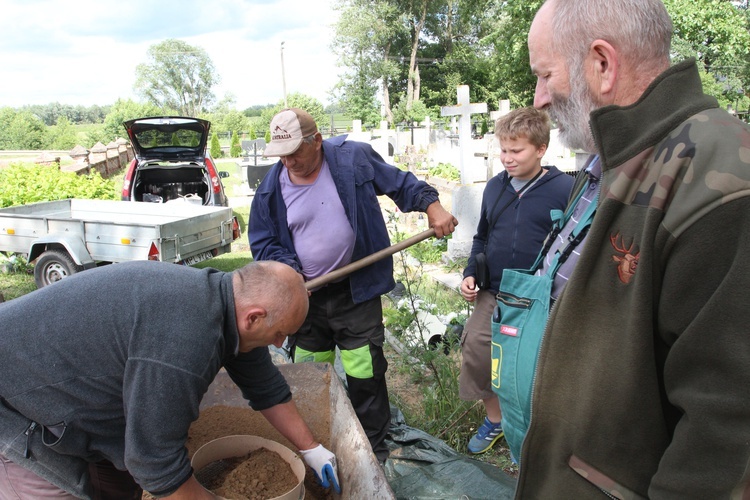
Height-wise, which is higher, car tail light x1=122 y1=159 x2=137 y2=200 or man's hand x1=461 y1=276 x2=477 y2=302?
car tail light x1=122 y1=159 x2=137 y2=200

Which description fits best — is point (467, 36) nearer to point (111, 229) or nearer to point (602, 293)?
point (111, 229)

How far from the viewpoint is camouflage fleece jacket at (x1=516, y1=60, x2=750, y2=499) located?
822 mm

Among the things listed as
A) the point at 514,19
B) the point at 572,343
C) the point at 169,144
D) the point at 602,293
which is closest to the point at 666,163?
the point at 602,293

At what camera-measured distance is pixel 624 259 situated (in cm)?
95

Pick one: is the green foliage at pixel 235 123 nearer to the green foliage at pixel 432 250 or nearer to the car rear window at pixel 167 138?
the car rear window at pixel 167 138

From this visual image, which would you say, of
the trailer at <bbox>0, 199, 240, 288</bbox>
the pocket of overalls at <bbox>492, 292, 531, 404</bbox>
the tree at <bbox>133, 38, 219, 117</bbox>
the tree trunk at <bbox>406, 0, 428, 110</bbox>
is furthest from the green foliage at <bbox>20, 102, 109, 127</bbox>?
the pocket of overalls at <bbox>492, 292, 531, 404</bbox>

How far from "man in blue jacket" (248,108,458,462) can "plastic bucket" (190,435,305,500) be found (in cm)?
70

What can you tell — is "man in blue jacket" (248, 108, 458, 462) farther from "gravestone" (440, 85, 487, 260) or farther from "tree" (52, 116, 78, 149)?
"tree" (52, 116, 78, 149)

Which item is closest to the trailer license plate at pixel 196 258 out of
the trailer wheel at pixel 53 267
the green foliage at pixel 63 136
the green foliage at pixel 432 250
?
the trailer wheel at pixel 53 267

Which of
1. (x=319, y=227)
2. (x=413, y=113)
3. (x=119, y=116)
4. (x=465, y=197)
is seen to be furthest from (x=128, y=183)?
(x=119, y=116)

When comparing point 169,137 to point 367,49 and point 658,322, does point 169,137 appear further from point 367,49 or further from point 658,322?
point 367,49

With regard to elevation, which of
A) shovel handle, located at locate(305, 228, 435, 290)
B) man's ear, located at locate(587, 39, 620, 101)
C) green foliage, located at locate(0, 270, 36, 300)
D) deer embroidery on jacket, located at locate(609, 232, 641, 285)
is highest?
man's ear, located at locate(587, 39, 620, 101)

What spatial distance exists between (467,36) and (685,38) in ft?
75.4

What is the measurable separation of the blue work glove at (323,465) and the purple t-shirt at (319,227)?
901 millimetres
